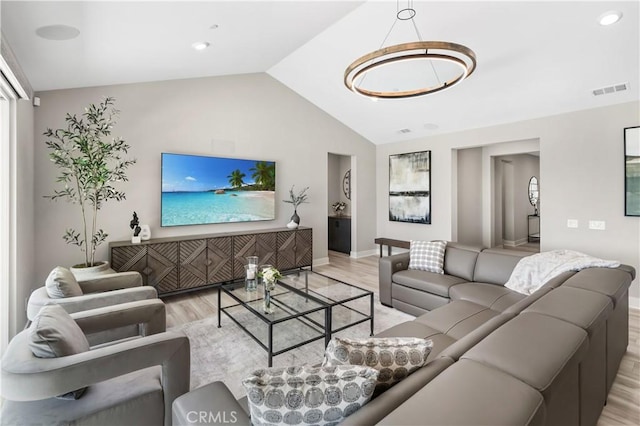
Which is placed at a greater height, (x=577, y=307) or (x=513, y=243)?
(x=577, y=307)

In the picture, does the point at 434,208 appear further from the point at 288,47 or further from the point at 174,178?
the point at 174,178

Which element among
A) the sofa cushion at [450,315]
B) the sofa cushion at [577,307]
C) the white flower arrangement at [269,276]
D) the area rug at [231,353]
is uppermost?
the sofa cushion at [577,307]

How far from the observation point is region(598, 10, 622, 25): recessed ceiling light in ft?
9.52

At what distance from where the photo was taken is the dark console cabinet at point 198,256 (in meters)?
3.94

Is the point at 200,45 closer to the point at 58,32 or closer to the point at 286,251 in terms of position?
the point at 58,32

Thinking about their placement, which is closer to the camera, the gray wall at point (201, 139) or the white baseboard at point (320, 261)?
the gray wall at point (201, 139)

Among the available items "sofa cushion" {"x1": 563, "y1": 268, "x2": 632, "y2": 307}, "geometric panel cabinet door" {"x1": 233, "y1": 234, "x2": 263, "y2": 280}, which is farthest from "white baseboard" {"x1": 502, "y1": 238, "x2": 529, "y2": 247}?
"geometric panel cabinet door" {"x1": 233, "y1": 234, "x2": 263, "y2": 280}

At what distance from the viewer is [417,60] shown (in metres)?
4.00

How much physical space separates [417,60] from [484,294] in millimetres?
2953

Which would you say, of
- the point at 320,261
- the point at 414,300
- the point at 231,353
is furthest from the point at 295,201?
the point at 231,353

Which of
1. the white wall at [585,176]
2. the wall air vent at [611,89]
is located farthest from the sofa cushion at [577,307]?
the wall air vent at [611,89]

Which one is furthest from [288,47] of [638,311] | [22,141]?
[638,311]

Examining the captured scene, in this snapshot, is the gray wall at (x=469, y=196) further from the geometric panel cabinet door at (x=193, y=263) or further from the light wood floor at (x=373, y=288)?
the geometric panel cabinet door at (x=193, y=263)

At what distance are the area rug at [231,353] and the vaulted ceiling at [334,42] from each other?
2804mm
